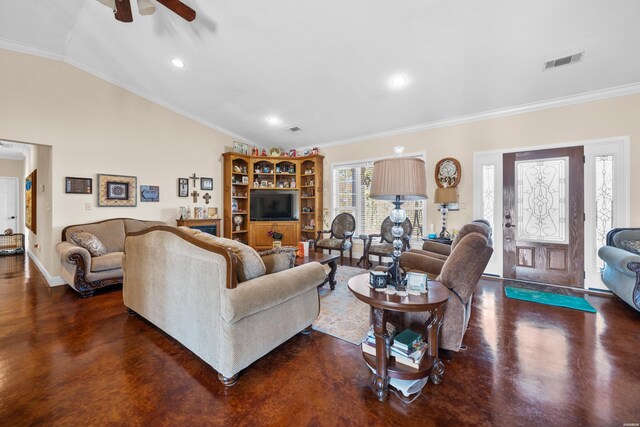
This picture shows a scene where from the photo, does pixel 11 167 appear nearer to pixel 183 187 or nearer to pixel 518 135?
pixel 183 187

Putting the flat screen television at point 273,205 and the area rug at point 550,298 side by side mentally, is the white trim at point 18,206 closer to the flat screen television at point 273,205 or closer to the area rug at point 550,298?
the flat screen television at point 273,205

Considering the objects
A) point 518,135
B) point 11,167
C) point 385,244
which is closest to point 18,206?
point 11,167

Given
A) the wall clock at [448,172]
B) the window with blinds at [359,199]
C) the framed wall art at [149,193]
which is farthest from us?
the window with blinds at [359,199]

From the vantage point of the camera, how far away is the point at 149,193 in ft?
15.3

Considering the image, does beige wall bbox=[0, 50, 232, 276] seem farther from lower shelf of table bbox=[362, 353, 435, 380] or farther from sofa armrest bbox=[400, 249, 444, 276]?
lower shelf of table bbox=[362, 353, 435, 380]

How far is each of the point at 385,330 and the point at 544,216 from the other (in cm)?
369

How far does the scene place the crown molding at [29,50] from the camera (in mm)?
3367

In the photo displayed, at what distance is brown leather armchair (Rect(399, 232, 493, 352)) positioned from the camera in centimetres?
181

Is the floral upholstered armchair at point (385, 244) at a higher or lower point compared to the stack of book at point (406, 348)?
higher

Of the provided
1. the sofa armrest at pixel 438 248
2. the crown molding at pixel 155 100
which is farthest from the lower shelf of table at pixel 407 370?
the crown molding at pixel 155 100

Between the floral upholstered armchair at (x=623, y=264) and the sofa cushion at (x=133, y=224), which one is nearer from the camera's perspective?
the floral upholstered armchair at (x=623, y=264)

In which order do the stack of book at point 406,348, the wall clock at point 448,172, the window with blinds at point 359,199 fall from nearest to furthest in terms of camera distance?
1. the stack of book at point 406,348
2. the wall clock at point 448,172
3. the window with blinds at point 359,199

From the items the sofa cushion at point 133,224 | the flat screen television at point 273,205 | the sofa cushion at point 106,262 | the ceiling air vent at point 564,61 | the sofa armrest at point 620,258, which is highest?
the ceiling air vent at point 564,61

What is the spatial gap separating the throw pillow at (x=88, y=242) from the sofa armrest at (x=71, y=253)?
9 cm
